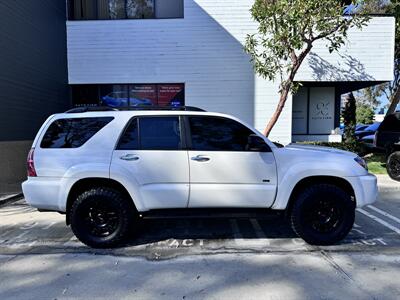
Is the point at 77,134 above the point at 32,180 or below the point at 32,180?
above

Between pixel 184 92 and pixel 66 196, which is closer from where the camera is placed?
pixel 66 196

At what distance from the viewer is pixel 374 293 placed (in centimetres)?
360

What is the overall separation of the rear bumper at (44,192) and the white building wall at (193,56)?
8.97 m

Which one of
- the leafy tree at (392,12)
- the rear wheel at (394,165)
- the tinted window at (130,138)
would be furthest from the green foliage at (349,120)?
the tinted window at (130,138)

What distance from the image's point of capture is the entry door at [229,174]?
482 cm

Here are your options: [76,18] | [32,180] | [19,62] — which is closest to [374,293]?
[32,180]

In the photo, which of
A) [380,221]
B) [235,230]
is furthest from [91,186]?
[380,221]

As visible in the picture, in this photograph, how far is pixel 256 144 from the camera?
4.82m

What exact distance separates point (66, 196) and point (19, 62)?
24.1 ft

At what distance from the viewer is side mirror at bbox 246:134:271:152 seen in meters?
4.81

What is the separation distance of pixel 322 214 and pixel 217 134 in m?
1.84

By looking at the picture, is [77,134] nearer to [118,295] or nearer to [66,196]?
[66,196]

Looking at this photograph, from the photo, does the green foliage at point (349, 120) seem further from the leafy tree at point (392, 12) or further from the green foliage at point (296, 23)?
the green foliage at point (296, 23)

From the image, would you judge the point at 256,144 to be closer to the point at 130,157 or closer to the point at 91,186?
the point at 130,157
